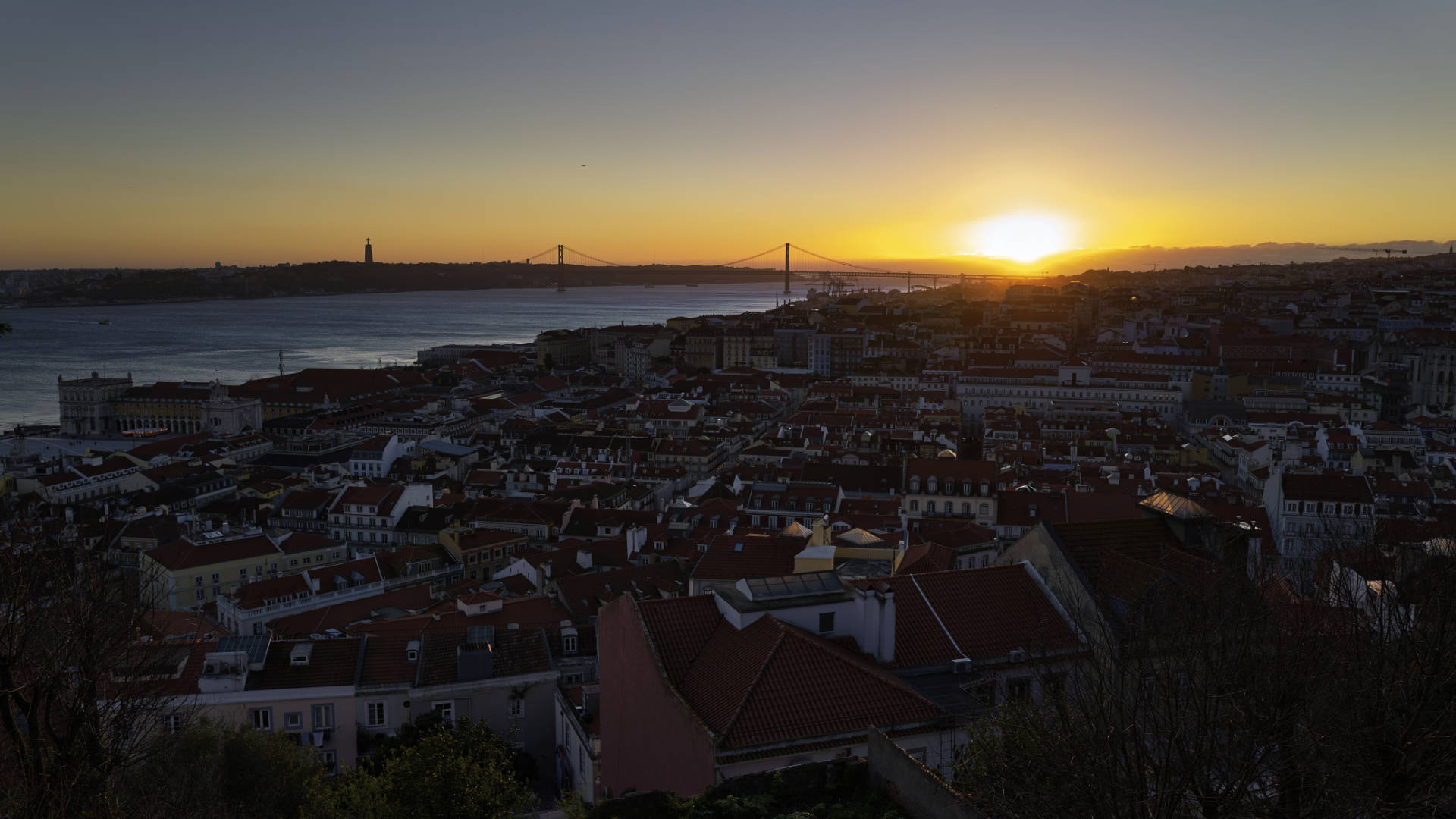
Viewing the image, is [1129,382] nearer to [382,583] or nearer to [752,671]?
[382,583]

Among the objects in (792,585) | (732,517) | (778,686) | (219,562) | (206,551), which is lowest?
(219,562)

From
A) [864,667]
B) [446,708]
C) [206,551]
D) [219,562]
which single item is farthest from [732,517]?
[864,667]

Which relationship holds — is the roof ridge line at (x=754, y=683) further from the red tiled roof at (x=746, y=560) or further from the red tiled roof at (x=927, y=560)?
the red tiled roof at (x=746, y=560)

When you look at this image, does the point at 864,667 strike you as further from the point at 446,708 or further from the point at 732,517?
the point at 732,517

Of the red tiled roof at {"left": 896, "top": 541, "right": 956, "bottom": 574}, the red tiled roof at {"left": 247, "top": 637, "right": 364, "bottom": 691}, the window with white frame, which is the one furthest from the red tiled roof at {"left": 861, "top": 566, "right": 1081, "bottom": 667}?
the red tiled roof at {"left": 247, "top": 637, "right": 364, "bottom": 691}

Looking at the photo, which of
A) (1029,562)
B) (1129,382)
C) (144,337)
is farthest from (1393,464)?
(144,337)
